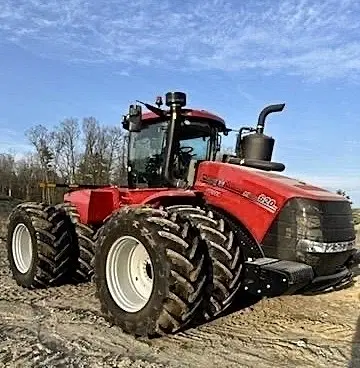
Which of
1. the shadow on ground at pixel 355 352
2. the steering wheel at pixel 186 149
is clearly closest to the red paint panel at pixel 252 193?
the steering wheel at pixel 186 149

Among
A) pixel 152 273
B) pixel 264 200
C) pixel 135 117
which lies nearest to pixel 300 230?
pixel 264 200

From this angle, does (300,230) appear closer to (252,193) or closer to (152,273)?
(252,193)

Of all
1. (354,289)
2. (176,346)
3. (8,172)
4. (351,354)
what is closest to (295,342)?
(351,354)

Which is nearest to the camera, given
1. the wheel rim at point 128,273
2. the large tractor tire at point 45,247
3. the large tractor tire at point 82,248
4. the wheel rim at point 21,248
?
the wheel rim at point 128,273

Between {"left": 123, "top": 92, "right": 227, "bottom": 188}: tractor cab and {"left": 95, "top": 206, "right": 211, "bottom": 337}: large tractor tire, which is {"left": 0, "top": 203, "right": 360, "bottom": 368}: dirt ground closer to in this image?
{"left": 95, "top": 206, "right": 211, "bottom": 337}: large tractor tire

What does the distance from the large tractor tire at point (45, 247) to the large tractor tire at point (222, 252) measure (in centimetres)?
239

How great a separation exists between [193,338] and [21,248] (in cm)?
389

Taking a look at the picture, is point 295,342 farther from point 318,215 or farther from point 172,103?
point 172,103

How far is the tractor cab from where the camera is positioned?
20.4 ft

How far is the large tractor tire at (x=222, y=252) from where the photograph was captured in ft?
15.9

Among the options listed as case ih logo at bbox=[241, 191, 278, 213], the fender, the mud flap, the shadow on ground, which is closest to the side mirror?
the fender

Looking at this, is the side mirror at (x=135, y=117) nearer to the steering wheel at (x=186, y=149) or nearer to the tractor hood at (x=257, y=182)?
the steering wheel at (x=186, y=149)

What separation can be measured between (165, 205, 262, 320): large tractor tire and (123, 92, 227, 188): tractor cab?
1151 mm

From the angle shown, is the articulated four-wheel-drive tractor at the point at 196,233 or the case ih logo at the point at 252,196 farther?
the case ih logo at the point at 252,196
